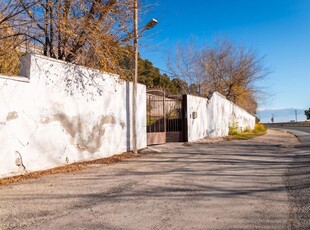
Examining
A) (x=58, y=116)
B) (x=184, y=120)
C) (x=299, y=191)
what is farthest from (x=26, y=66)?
(x=184, y=120)

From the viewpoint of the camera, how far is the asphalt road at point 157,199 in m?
4.54

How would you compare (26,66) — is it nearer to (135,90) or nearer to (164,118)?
(135,90)

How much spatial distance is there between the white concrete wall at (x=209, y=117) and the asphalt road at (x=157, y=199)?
8595 millimetres

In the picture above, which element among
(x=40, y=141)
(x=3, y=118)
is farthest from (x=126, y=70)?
(x=3, y=118)

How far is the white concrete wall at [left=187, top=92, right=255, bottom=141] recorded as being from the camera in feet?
58.3

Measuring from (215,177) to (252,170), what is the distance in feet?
4.96

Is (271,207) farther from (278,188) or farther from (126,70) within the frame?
(126,70)

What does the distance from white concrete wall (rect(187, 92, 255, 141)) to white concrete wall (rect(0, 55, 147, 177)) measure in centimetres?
630

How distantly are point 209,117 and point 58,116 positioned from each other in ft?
44.6

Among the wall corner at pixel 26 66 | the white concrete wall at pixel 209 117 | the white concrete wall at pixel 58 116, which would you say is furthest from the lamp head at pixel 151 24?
the white concrete wall at pixel 209 117

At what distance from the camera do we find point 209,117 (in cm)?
2112

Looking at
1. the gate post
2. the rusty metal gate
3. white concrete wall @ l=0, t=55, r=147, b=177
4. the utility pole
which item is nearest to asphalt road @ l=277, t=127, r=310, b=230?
the utility pole

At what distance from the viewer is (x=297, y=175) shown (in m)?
7.98

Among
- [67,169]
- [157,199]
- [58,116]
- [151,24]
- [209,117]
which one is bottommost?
[157,199]
